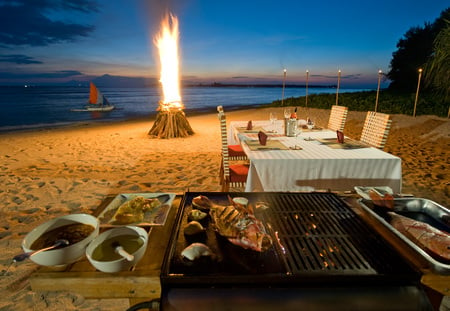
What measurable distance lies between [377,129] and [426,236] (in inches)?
114

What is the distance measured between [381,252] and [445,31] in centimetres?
815

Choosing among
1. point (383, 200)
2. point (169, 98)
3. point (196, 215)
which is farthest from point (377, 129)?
point (169, 98)

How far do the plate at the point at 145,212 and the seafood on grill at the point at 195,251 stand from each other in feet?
0.89

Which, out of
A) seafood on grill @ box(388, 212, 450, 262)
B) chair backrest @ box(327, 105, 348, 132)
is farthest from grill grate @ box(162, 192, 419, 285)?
chair backrest @ box(327, 105, 348, 132)

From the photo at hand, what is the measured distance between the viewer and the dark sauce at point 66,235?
100 cm

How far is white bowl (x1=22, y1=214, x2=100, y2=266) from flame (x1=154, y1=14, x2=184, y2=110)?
23.6 ft

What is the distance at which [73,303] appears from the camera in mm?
2029

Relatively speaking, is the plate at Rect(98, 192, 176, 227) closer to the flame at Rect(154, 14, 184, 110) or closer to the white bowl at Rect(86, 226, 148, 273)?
the white bowl at Rect(86, 226, 148, 273)

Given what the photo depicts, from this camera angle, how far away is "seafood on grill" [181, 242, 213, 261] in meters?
0.96

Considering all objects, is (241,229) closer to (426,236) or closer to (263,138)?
(426,236)

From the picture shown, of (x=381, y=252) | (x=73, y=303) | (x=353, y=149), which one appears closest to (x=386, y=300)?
(x=381, y=252)

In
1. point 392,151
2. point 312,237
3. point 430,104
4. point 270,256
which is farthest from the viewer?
point 430,104

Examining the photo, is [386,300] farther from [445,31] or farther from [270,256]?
[445,31]

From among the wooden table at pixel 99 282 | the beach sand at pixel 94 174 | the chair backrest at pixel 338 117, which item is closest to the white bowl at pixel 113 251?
the wooden table at pixel 99 282
